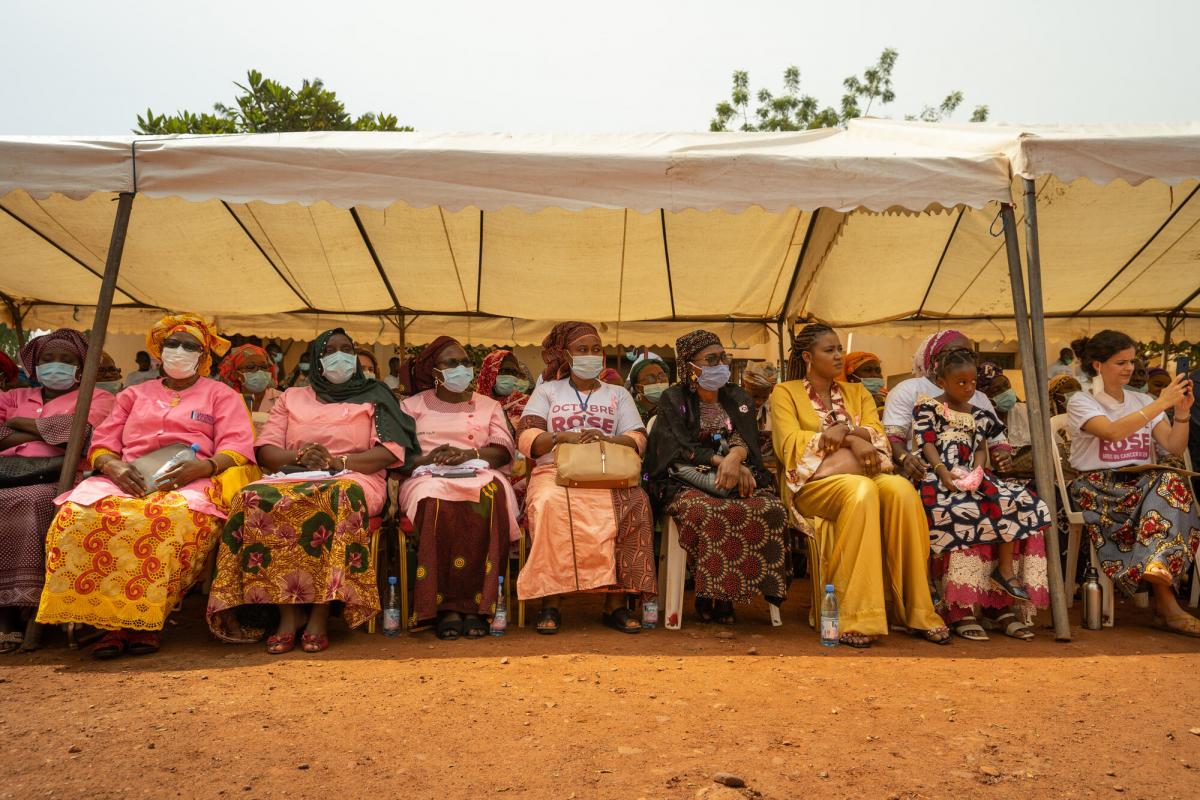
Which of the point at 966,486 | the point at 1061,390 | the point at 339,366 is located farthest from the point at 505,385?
the point at 1061,390

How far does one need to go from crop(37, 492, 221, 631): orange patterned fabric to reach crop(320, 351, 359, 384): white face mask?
1.14 m

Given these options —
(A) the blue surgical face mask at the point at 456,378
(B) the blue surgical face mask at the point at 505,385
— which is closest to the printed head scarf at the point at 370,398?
(A) the blue surgical face mask at the point at 456,378

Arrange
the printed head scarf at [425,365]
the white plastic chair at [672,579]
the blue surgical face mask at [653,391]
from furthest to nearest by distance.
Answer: the blue surgical face mask at [653,391] → the printed head scarf at [425,365] → the white plastic chair at [672,579]

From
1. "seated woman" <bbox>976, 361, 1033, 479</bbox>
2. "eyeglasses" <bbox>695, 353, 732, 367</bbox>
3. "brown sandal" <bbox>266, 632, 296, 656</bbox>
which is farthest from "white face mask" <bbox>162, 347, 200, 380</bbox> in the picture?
"seated woman" <bbox>976, 361, 1033, 479</bbox>

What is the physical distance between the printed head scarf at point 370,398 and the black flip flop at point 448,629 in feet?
3.25

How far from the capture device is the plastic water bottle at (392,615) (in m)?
4.61

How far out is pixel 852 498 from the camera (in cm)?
471

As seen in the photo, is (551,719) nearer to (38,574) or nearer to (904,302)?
(38,574)

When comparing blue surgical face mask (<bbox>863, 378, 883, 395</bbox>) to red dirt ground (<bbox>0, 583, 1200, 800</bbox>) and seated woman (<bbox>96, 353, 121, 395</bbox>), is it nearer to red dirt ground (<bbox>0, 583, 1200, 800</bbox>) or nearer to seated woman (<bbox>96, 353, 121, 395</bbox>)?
red dirt ground (<bbox>0, 583, 1200, 800</bbox>)

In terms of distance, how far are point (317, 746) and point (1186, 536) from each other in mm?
4574

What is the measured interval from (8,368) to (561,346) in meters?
3.25

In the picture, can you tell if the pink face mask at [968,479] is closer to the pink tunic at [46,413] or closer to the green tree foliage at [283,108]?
the pink tunic at [46,413]

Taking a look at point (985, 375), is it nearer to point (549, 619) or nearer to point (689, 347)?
point (689, 347)

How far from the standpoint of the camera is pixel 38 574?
170 inches
